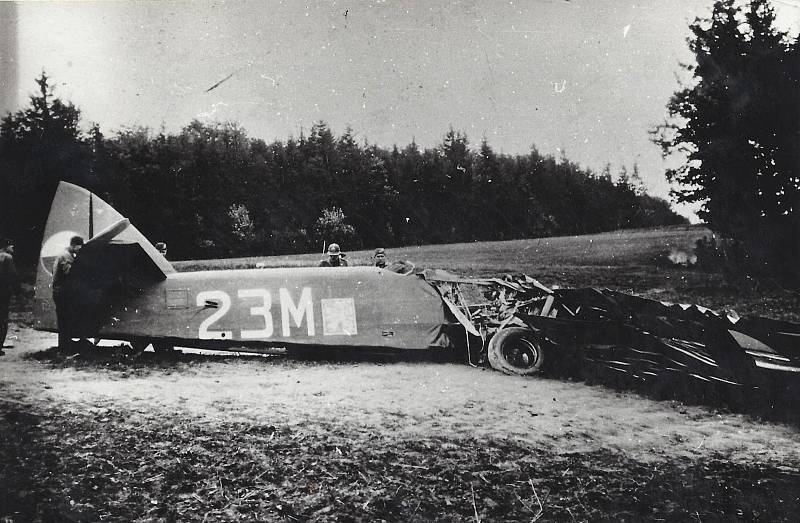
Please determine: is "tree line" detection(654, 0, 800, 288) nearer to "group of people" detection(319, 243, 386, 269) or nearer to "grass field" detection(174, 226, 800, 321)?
"grass field" detection(174, 226, 800, 321)

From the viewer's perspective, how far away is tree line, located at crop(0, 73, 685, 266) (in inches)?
197

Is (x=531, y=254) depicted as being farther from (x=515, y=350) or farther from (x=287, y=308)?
(x=287, y=308)

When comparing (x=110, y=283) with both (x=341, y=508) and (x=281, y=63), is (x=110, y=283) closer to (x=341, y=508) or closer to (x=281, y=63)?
(x=281, y=63)

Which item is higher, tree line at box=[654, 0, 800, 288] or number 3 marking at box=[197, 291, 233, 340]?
tree line at box=[654, 0, 800, 288]

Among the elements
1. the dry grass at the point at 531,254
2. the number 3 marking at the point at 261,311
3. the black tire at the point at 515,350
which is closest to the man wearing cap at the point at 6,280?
the dry grass at the point at 531,254

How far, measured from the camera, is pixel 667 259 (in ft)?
18.7

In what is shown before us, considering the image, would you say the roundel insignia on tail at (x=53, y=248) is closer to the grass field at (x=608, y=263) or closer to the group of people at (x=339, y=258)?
the grass field at (x=608, y=263)

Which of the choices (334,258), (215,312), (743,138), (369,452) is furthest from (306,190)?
(743,138)

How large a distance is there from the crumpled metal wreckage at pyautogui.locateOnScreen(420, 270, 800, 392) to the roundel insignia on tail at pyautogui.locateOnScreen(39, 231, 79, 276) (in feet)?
13.3

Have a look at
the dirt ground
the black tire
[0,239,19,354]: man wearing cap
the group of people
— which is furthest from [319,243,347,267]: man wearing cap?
[0,239,19,354]: man wearing cap

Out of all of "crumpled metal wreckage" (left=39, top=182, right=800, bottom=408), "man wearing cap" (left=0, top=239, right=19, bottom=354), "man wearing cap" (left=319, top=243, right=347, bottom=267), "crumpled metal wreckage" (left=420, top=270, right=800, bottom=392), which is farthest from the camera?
"man wearing cap" (left=319, top=243, right=347, bottom=267)

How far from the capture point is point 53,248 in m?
5.70

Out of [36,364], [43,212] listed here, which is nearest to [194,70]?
[43,212]

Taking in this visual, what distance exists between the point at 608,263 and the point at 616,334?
3.33ft
